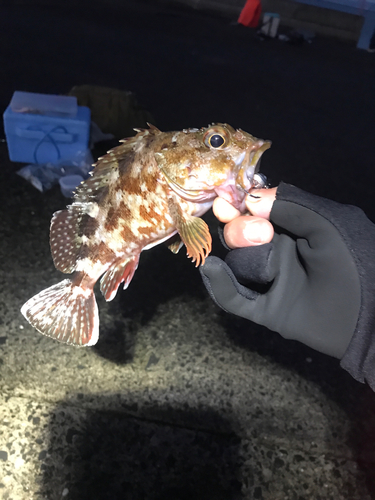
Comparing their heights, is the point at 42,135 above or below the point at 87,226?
below

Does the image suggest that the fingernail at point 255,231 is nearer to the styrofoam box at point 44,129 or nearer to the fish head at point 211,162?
the fish head at point 211,162

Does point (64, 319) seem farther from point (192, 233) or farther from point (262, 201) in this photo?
point (262, 201)

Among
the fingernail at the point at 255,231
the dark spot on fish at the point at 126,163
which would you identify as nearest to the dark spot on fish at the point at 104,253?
the dark spot on fish at the point at 126,163

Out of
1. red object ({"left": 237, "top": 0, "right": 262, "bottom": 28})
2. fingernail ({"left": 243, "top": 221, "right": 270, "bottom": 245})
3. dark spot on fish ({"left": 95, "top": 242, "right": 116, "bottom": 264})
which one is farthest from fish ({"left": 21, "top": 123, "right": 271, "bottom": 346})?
red object ({"left": 237, "top": 0, "right": 262, "bottom": 28})

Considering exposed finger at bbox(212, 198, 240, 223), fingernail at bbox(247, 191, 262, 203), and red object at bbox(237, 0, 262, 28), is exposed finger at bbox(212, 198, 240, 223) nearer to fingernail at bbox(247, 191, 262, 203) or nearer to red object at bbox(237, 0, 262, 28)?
fingernail at bbox(247, 191, 262, 203)

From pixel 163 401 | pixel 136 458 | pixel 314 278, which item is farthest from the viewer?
pixel 163 401

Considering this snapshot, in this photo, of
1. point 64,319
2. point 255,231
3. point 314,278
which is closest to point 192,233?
point 255,231
